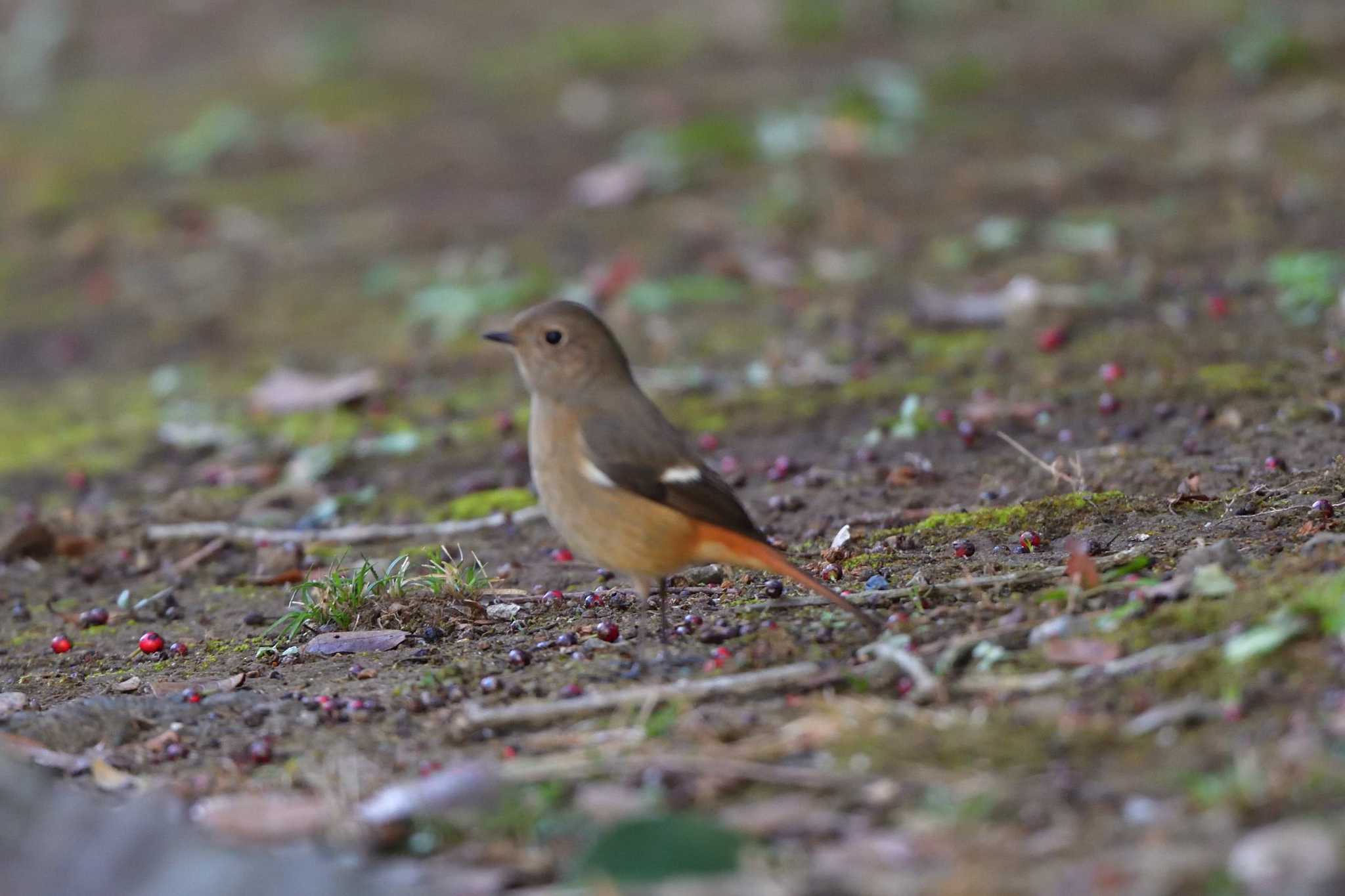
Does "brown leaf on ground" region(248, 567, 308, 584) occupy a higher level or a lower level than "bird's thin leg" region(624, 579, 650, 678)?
lower

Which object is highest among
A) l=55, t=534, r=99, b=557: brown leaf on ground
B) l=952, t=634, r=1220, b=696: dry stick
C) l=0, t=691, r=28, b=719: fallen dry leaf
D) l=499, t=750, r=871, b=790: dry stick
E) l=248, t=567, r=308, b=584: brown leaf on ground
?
l=952, t=634, r=1220, b=696: dry stick

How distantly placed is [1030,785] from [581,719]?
3.98 ft

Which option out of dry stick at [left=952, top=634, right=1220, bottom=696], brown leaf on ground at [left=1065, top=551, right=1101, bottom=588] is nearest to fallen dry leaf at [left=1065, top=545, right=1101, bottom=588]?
brown leaf on ground at [left=1065, top=551, right=1101, bottom=588]

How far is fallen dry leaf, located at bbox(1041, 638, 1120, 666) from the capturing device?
403 cm

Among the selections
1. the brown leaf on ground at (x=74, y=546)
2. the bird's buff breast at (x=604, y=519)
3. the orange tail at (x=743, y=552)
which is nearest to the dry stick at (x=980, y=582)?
the orange tail at (x=743, y=552)

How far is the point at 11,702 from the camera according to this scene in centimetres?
498

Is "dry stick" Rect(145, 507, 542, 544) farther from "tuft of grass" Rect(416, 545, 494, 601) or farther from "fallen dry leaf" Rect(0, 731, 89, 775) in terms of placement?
"fallen dry leaf" Rect(0, 731, 89, 775)

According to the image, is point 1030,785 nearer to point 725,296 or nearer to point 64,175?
point 725,296

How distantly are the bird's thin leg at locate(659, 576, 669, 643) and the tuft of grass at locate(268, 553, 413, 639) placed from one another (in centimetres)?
89

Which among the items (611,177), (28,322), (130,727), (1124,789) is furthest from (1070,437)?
(28,322)

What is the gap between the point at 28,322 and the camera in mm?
10672

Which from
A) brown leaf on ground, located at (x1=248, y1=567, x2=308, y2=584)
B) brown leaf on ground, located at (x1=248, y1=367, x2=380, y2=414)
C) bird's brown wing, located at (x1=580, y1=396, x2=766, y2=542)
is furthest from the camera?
brown leaf on ground, located at (x1=248, y1=367, x2=380, y2=414)

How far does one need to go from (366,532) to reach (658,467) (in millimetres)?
2151

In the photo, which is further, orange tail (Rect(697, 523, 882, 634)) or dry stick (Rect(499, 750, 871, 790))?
orange tail (Rect(697, 523, 882, 634))
